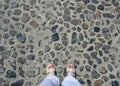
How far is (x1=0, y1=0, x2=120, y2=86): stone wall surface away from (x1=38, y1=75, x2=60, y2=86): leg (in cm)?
9

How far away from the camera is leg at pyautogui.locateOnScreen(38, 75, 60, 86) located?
2.64 m

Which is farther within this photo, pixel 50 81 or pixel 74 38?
pixel 74 38

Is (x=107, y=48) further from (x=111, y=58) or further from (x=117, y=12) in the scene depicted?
(x=117, y=12)

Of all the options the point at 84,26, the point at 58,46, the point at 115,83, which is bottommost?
the point at 115,83

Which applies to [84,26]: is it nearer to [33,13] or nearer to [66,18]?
[66,18]

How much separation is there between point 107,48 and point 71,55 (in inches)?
11.5

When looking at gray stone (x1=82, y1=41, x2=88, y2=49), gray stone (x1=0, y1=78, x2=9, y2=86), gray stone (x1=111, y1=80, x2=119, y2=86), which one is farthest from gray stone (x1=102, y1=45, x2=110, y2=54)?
gray stone (x1=0, y1=78, x2=9, y2=86)

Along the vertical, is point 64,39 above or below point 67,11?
below

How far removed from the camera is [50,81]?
8.71 feet

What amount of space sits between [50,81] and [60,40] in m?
0.40

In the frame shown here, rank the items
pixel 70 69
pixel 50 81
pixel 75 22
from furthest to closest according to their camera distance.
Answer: pixel 75 22 → pixel 70 69 → pixel 50 81

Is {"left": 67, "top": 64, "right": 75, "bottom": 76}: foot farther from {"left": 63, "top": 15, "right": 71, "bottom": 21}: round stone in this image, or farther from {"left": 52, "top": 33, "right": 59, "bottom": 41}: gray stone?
{"left": 63, "top": 15, "right": 71, "bottom": 21}: round stone

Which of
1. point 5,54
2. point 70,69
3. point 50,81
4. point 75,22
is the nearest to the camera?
point 50,81

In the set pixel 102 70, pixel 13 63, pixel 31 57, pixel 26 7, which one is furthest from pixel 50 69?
pixel 26 7
